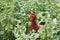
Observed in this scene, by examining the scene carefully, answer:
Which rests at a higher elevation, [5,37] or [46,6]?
[46,6]

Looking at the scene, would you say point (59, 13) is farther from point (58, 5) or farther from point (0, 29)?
point (0, 29)

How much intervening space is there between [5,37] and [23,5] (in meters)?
0.41

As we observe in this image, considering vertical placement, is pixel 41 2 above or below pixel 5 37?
above

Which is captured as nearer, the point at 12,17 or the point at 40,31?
the point at 40,31

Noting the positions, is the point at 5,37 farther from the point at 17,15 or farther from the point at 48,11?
the point at 48,11

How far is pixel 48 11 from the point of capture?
8.25ft

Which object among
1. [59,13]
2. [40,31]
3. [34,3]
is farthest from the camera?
[34,3]

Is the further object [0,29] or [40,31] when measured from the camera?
[0,29]

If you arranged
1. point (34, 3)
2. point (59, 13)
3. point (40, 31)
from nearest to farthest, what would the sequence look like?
point (40, 31), point (59, 13), point (34, 3)

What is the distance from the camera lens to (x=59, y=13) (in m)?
2.45

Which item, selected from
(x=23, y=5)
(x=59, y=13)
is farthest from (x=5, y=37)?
(x=59, y=13)

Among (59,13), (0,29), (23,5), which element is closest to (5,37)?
(0,29)

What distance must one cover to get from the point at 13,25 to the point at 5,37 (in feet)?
0.57

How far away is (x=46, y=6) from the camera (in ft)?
8.55
